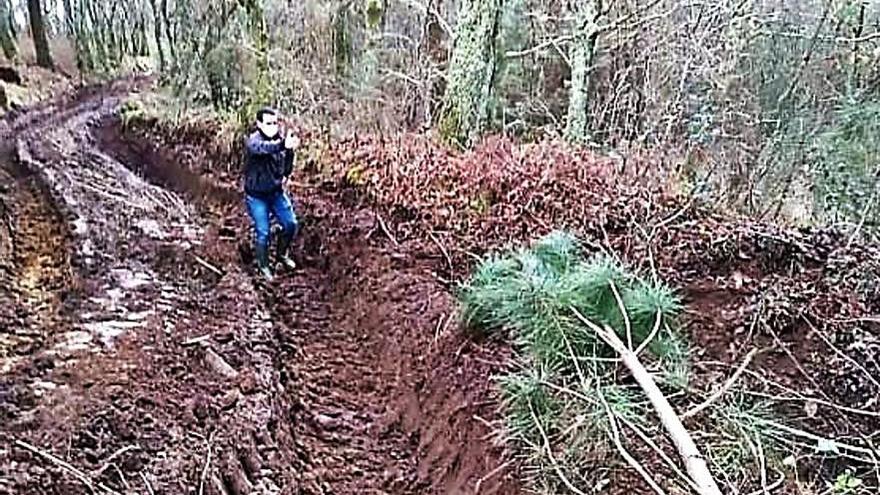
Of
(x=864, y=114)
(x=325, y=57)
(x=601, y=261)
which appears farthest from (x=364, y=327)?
(x=325, y=57)

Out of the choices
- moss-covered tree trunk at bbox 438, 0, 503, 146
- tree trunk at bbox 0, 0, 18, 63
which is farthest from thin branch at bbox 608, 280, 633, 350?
tree trunk at bbox 0, 0, 18, 63

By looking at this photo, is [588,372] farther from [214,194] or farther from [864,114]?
[214,194]

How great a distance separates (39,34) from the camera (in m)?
35.4

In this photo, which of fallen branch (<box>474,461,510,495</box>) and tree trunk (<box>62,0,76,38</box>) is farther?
tree trunk (<box>62,0,76,38</box>)

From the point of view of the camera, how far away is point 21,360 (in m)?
8.46

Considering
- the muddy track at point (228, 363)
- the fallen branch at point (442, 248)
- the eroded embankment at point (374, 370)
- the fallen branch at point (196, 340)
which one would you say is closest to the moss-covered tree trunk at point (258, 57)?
the muddy track at point (228, 363)

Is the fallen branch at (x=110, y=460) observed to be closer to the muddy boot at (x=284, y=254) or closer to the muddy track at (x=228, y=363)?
the muddy track at (x=228, y=363)

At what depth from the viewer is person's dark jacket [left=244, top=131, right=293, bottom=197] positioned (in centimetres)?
1088

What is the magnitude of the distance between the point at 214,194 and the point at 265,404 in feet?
28.9

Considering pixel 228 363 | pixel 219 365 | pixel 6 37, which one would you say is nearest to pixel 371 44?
pixel 228 363

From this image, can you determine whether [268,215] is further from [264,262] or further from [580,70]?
[580,70]

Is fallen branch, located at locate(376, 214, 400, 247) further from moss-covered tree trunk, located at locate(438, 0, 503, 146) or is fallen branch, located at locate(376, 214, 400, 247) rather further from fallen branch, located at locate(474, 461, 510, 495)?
fallen branch, located at locate(474, 461, 510, 495)

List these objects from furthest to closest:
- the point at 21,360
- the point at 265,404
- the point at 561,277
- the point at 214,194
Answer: the point at 214,194
the point at 21,360
the point at 265,404
the point at 561,277

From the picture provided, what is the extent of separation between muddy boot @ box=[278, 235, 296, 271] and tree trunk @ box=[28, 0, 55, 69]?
26.5 m
